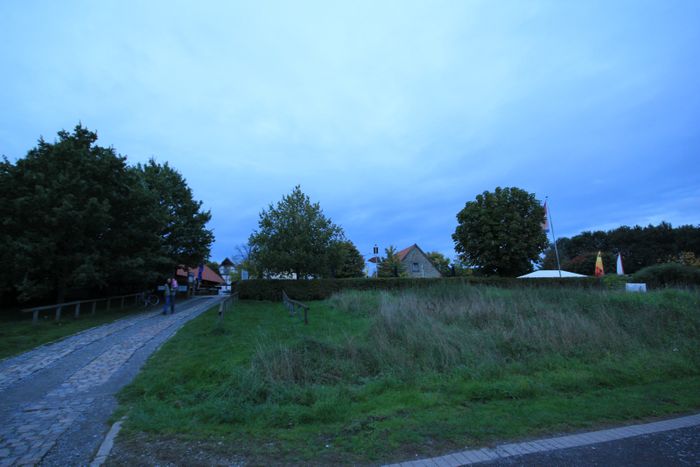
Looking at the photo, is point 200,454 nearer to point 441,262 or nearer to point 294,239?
point 294,239

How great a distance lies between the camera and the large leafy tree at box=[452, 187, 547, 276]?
39062 millimetres

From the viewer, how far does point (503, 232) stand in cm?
3897

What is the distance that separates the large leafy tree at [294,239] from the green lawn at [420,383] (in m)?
15.3

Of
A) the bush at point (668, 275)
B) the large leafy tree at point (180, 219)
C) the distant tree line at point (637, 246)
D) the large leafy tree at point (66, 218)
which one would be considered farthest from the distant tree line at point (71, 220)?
the distant tree line at point (637, 246)

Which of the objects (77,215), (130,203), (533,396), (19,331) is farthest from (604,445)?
(130,203)

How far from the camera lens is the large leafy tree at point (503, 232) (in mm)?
39062

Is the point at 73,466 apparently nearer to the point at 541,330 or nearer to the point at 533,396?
the point at 533,396

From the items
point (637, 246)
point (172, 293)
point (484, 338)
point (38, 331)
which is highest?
point (637, 246)

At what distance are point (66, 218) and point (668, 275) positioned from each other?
3606 centimetres

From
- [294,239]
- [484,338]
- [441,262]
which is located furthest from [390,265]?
[484,338]

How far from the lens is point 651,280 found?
84.0ft

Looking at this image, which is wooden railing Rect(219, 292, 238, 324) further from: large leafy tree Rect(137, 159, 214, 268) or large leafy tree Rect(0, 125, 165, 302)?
large leafy tree Rect(137, 159, 214, 268)

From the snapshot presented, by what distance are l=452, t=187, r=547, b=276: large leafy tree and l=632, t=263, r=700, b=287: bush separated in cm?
1305

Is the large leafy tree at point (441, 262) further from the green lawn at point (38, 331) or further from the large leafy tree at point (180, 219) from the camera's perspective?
the green lawn at point (38, 331)
